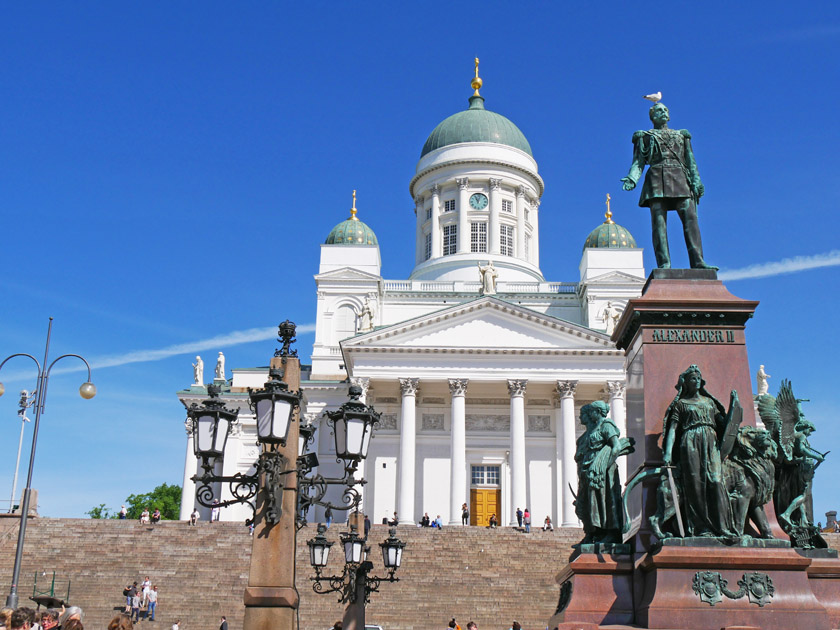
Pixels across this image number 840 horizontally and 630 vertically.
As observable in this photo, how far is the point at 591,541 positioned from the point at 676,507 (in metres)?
1.03

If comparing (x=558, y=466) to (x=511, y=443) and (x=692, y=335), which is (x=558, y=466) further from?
(x=692, y=335)

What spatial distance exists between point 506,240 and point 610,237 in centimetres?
740

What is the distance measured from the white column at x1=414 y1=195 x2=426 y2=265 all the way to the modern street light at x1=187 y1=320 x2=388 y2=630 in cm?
5693

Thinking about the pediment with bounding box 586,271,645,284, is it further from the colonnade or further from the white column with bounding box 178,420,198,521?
the white column with bounding box 178,420,198,521

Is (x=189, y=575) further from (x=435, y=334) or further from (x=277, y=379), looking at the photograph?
(x=277, y=379)

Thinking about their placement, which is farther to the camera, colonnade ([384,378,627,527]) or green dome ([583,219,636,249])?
green dome ([583,219,636,249])

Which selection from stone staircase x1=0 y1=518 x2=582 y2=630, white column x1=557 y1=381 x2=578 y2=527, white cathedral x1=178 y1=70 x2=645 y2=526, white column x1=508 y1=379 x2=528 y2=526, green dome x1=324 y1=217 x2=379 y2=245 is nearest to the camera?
stone staircase x1=0 y1=518 x2=582 y2=630

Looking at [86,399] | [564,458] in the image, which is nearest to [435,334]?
[564,458]

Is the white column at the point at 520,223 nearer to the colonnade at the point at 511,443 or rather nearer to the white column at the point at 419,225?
the white column at the point at 419,225

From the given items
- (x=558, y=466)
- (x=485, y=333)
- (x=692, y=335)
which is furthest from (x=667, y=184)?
(x=558, y=466)

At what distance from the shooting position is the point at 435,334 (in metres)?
48.7

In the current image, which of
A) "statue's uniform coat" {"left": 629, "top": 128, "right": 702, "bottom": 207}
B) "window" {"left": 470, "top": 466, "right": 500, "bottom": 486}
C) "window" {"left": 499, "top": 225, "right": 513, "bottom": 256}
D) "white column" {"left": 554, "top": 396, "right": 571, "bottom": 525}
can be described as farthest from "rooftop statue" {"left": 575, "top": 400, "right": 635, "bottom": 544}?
"window" {"left": 499, "top": 225, "right": 513, "bottom": 256}

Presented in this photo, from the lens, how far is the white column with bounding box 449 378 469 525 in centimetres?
4534

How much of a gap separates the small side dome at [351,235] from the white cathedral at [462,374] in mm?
133
